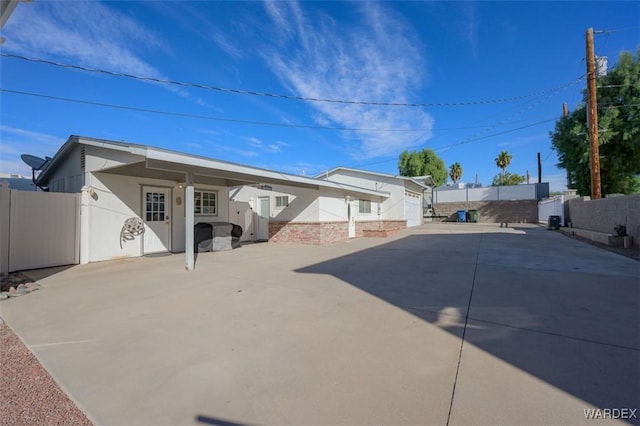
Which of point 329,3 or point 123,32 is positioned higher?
point 329,3

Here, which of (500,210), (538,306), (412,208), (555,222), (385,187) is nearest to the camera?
(538,306)

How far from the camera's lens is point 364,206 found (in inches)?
698

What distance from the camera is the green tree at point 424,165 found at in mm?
36513

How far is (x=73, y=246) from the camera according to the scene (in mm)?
8125

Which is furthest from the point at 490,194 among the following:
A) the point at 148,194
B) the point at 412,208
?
the point at 148,194

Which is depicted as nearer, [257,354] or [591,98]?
[257,354]

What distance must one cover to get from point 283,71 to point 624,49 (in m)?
18.0

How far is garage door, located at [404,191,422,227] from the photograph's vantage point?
2162 centimetres

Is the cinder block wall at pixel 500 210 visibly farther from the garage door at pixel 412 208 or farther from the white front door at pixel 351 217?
the white front door at pixel 351 217

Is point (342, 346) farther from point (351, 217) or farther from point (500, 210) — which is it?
point (500, 210)

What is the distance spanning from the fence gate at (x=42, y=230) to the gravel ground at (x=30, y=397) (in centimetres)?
576

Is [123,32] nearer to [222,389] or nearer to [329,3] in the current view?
[329,3]

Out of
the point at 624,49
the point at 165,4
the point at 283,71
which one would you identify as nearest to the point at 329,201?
the point at 283,71

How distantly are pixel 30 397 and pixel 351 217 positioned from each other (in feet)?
46.1
